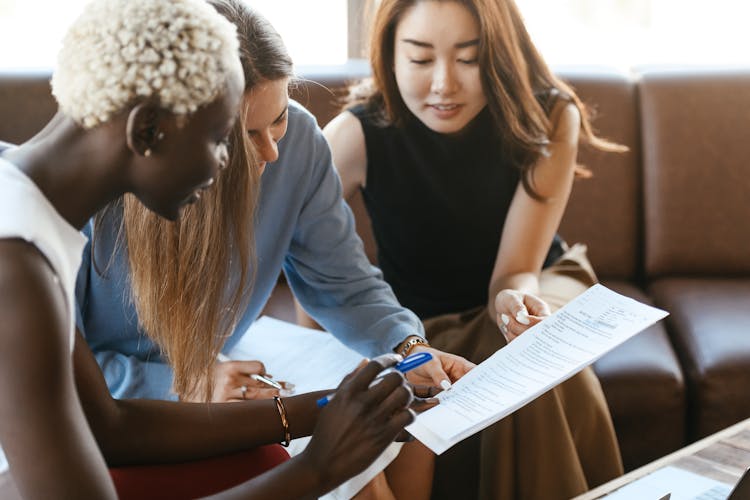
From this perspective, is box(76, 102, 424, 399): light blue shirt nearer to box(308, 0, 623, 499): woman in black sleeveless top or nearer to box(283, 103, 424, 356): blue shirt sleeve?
box(283, 103, 424, 356): blue shirt sleeve

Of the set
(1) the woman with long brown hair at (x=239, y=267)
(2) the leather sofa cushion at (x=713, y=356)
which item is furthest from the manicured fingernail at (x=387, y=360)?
(2) the leather sofa cushion at (x=713, y=356)

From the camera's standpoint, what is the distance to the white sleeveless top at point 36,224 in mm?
884

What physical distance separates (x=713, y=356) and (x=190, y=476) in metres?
1.21

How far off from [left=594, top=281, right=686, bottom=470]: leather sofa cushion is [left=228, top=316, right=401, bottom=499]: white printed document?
1.98ft

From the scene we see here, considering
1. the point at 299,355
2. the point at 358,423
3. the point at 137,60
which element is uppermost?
the point at 137,60

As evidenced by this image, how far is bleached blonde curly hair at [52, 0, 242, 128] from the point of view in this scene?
2.91ft

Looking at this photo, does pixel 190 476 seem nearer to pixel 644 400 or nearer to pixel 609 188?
pixel 644 400

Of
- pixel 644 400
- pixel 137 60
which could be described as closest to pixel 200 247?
pixel 137 60

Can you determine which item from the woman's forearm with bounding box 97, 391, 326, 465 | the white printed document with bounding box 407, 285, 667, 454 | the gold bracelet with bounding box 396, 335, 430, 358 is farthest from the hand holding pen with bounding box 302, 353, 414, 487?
Answer: the gold bracelet with bounding box 396, 335, 430, 358

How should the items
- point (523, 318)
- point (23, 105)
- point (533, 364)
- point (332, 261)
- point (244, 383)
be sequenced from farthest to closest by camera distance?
1. point (23, 105)
2. point (332, 261)
3. point (523, 318)
4. point (244, 383)
5. point (533, 364)

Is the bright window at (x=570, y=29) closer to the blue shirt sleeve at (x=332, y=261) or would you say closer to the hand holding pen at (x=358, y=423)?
the blue shirt sleeve at (x=332, y=261)

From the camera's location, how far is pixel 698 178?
239cm

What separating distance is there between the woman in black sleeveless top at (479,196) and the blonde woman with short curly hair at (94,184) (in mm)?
736

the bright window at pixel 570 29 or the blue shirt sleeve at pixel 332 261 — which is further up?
the bright window at pixel 570 29
